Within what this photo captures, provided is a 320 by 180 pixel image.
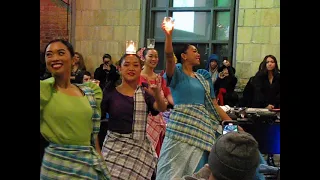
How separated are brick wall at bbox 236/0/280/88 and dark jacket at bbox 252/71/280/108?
5.27 ft

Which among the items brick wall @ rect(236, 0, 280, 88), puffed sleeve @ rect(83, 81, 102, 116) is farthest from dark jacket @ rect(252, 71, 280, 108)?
puffed sleeve @ rect(83, 81, 102, 116)

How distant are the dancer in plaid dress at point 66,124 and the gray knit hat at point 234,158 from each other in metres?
0.91

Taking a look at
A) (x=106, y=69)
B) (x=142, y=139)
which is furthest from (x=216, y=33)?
(x=142, y=139)

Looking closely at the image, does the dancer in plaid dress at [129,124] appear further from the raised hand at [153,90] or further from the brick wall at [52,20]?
the brick wall at [52,20]

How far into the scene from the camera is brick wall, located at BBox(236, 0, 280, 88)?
7.55 meters

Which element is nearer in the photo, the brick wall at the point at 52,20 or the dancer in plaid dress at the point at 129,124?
the dancer in plaid dress at the point at 129,124

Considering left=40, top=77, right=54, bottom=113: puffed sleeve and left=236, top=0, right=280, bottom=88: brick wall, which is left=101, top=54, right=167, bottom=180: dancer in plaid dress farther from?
left=236, top=0, right=280, bottom=88: brick wall

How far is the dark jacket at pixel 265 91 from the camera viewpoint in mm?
5852

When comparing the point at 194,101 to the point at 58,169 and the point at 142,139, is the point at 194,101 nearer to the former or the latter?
the point at 142,139

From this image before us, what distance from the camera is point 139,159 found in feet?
11.6

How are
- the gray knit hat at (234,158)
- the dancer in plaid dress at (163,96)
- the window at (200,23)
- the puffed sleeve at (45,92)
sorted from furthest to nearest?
the window at (200,23) → the dancer in plaid dress at (163,96) → the puffed sleeve at (45,92) → the gray knit hat at (234,158)

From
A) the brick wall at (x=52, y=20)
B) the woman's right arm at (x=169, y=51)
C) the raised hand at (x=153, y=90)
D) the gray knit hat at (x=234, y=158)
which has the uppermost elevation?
the brick wall at (x=52, y=20)

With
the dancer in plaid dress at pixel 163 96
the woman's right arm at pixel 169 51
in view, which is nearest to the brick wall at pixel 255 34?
the dancer in plaid dress at pixel 163 96
